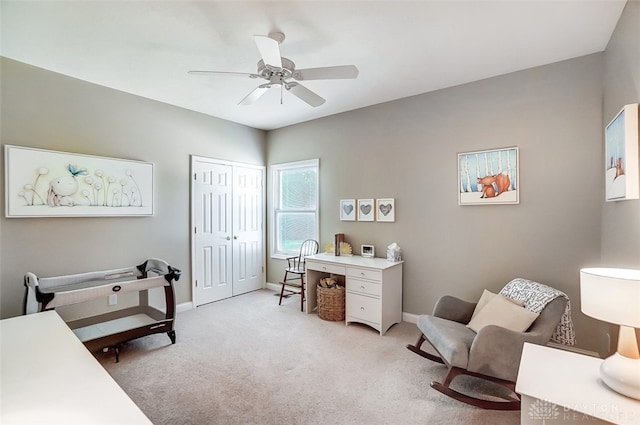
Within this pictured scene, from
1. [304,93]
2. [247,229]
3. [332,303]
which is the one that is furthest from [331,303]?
[304,93]

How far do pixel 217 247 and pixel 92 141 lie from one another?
197 cm

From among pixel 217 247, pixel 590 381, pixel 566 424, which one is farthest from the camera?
pixel 217 247

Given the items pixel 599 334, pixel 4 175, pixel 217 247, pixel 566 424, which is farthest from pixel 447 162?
pixel 4 175

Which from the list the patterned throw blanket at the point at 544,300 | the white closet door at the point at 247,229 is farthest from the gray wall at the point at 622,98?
the white closet door at the point at 247,229

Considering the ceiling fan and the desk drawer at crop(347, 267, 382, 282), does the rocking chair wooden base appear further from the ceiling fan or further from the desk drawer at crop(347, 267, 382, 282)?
the ceiling fan

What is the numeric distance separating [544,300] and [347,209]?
7.85 ft

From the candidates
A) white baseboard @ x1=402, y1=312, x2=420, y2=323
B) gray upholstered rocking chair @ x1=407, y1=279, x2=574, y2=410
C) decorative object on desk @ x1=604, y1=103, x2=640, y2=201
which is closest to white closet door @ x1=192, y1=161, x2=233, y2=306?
white baseboard @ x1=402, y1=312, x2=420, y2=323

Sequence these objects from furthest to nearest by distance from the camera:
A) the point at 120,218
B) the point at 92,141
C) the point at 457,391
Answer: the point at 120,218 < the point at 92,141 < the point at 457,391

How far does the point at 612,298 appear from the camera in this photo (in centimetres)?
117

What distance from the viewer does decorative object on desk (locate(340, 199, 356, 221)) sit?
4004 millimetres

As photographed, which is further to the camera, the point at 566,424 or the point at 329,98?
the point at 329,98

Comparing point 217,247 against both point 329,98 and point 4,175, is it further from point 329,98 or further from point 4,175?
point 329,98

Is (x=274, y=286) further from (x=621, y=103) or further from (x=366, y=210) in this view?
(x=621, y=103)

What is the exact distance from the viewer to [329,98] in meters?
3.56
